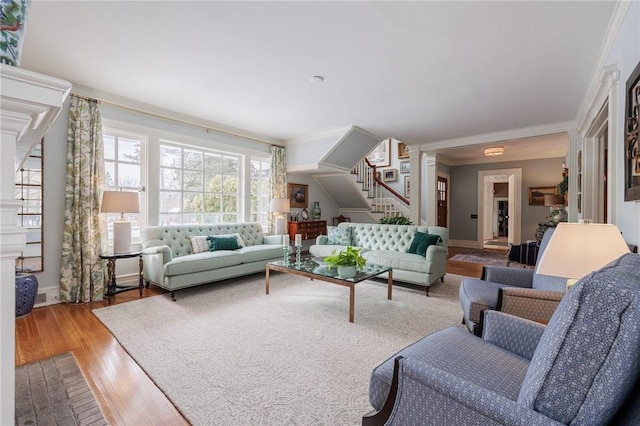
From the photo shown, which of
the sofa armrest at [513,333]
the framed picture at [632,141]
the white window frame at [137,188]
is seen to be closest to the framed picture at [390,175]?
the white window frame at [137,188]

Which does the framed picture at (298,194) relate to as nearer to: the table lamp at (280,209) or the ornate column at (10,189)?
the table lamp at (280,209)

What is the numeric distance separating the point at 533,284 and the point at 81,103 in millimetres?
5261

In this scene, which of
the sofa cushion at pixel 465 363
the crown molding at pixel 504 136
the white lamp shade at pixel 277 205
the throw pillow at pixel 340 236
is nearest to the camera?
the sofa cushion at pixel 465 363

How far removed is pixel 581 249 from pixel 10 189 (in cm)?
220

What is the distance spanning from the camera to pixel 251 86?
3.42m

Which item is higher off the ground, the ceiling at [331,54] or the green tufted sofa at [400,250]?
the ceiling at [331,54]

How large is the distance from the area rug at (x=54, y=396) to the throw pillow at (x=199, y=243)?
2.13m

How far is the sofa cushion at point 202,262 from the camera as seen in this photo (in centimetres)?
346

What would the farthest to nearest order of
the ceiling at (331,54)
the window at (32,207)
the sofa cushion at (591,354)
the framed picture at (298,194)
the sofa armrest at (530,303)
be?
the framed picture at (298,194) → the window at (32,207) → the ceiling at (331,54) → the sofa armrest at (530,303) → the sofa cushion at (591,354)

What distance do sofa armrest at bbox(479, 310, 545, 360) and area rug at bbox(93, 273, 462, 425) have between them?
2.70 feet

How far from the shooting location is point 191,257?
376cm

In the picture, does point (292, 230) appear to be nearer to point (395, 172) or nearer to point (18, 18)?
point (395, 172)

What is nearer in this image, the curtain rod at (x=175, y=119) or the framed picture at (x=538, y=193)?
the curtain rod at (x=175, y=119)

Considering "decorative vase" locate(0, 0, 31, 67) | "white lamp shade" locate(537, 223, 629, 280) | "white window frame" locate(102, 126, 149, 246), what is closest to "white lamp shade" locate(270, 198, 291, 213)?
"white window frame" locate(102, 126, 149, 246)
